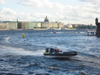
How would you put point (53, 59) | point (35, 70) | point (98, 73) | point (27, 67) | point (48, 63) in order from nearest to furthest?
1. point (98, 73)
2. point (35, 70)
3. point (27, 67)
4. point (48, 63)
5. point (53, 59)

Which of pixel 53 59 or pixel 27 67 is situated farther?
pixel 53 59

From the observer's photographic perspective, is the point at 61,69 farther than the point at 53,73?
Yes

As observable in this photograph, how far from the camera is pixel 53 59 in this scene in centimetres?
2873

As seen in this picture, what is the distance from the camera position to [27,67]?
77.9 feet

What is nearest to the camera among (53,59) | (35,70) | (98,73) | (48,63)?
(98,73)

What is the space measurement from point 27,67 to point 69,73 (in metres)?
5.39

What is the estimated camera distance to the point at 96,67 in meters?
23.3

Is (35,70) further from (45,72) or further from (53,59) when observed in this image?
(53,59)

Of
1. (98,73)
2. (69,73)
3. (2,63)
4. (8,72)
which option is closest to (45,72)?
(69,73)

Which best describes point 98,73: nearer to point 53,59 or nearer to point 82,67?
point 82,67

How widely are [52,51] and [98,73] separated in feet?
31.5

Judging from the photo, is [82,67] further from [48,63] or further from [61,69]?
[48,63]

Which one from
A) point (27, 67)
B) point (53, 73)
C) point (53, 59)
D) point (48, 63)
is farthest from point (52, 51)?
point (53, 73)

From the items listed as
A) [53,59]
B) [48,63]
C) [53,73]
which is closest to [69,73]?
[53,73]
